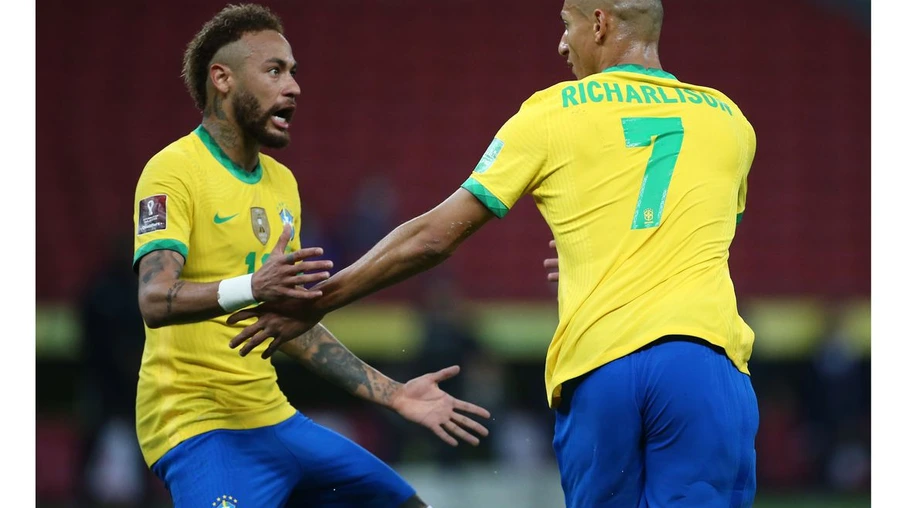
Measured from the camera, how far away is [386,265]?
13.7 feet

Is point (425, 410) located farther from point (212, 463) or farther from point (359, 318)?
point (359, 318)

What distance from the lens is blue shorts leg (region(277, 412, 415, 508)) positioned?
15.4 feet

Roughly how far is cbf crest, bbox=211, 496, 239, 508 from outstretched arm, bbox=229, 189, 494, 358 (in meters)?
0.62

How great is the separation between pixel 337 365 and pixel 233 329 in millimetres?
492

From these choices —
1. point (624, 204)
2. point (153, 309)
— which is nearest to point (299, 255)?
point (153, 309)

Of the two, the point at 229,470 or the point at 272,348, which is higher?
the point at 272,348

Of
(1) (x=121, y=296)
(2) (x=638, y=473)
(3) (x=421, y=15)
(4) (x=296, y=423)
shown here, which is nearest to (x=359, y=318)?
(1) (x=121, y=296)

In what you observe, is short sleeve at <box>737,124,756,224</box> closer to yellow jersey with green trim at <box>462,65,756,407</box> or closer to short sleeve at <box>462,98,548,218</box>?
yellow jersey with green trim at <box>462,65,756,407</box>

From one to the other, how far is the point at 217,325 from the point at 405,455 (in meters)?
7.04

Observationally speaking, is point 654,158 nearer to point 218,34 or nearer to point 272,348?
point 272,348

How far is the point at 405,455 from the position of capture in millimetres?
11438

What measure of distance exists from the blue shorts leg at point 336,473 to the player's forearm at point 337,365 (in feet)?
0.73

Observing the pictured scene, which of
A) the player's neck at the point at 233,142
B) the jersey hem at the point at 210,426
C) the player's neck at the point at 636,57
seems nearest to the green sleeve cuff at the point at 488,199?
the player's neck at the point at 636,57

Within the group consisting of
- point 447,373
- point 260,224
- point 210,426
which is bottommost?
point 210,426
